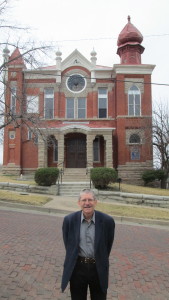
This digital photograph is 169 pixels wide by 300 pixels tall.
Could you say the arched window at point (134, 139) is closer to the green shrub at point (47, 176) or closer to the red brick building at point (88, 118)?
the red brick building at point (88, 118)

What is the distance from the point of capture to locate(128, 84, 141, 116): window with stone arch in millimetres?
27625

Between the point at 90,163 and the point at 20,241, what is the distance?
17.6 m

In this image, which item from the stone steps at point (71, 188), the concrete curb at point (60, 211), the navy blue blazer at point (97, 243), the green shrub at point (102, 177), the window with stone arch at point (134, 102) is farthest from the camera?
the window with stone arch at point (134, 102)

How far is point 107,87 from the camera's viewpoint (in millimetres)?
28547

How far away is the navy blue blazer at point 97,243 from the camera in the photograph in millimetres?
2867

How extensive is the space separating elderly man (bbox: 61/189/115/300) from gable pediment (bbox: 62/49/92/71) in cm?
2726

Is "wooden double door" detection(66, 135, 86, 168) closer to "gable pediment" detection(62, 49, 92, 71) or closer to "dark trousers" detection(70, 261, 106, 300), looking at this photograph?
"gable pediment" detection(62, 49, 92, 71)

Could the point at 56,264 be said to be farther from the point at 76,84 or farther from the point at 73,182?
the point at 76,84

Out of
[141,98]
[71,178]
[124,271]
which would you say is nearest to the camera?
[124,271]

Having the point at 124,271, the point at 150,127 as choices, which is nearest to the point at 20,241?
the point at 124,271

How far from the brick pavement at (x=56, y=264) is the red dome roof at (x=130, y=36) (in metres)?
25.7

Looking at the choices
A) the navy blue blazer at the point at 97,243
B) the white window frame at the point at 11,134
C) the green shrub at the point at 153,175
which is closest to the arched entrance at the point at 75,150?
the white window frame at the point at 11,134

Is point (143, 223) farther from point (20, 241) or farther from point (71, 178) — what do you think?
point (71, 178)

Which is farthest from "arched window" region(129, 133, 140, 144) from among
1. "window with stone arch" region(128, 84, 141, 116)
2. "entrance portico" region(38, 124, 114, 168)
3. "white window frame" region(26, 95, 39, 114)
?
"white window frame" region(26, 95, 39, 114)
